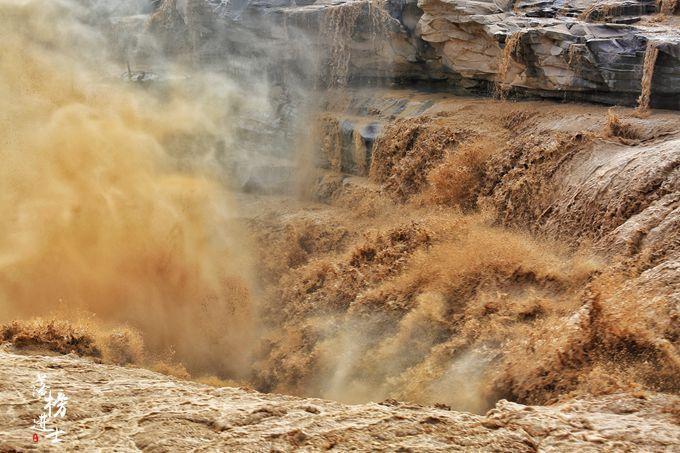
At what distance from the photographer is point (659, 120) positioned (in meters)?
8.62

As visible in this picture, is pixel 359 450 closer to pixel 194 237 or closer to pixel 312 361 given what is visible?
pixel 312 361

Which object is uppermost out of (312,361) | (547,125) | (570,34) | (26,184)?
(570,34)

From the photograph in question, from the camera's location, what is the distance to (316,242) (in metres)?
11.1

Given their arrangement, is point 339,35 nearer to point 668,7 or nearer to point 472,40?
point 472,40

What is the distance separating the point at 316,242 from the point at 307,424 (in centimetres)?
670

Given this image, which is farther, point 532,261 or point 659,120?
point 659,120

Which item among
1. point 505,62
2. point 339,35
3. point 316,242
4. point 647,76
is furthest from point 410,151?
point 647,76

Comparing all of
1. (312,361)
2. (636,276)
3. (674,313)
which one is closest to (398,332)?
(312,361)

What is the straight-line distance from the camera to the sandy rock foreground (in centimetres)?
423

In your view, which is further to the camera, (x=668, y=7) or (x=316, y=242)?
(x=316, y=242)

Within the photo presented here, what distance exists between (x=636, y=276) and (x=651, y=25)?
5.21 m

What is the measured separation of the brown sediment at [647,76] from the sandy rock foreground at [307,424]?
5436 mm

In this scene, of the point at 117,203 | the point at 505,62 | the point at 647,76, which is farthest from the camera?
the point at 505,62

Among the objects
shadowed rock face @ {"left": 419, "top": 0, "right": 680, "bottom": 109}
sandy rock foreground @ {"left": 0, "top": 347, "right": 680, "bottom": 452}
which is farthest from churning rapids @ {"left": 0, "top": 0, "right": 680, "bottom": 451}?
shadowed rock face @ {"left": 419, "top": 0, "right": 680, "bottom": 109}
